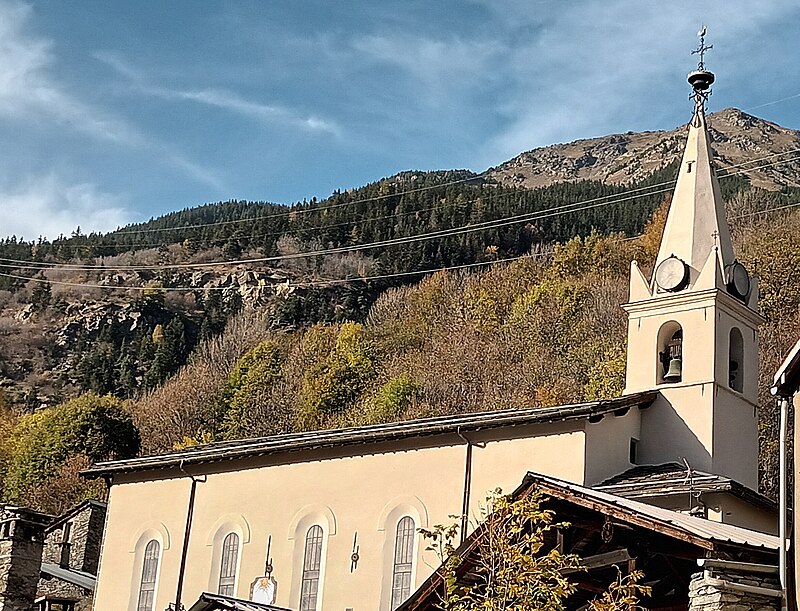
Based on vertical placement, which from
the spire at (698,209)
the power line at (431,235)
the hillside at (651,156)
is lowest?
the spire at (698,209)

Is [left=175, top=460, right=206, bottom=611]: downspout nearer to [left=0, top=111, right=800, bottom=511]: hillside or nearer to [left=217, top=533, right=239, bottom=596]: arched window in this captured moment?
[left=217, top=533, right=239, bottom=596]: arched window

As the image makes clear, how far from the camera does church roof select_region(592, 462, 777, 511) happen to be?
21.9 metres

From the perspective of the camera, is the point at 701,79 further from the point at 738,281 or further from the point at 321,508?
the point at 321,508

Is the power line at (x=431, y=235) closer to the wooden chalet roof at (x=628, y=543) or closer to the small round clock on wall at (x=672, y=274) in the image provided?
the small round clock on wall at (x=672, y=274)

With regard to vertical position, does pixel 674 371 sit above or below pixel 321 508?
above

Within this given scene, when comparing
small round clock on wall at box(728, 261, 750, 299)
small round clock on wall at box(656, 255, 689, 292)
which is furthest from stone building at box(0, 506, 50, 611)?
small round clock on wall at box(728, 261, 750, 299)

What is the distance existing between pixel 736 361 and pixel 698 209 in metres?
3.72

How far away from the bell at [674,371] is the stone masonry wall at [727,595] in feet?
42.4

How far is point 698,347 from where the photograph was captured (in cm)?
2564

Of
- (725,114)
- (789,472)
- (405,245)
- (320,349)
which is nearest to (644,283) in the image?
(789,472)

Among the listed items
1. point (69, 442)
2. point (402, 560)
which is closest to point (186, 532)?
point (402, 560)

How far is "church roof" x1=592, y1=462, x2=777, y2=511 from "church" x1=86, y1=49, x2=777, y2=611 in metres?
0.04

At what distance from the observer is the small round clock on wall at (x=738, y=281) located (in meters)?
26.7

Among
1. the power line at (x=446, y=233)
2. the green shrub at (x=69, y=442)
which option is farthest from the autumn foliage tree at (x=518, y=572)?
the power line at (x=446, y=233)
